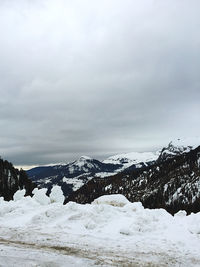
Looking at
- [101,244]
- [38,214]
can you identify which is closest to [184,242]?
[101,244]

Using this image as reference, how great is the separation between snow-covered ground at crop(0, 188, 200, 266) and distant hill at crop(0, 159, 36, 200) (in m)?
119

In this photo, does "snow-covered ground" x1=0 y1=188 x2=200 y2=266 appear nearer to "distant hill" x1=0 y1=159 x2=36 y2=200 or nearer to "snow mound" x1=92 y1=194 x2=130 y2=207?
"snow mound" x1=92 y1=194 x2=130 y2=207

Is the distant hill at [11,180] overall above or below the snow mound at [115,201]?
below

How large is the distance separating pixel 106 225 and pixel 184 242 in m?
5.78

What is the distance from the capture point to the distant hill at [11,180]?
13538 cm

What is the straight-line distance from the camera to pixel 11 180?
14038 centimetres

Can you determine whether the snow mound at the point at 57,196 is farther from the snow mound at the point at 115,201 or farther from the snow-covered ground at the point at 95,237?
the snow-covered ground at the point at 95,237

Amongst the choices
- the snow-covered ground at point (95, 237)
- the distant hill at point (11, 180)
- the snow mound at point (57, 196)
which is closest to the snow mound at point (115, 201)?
the snow mound at point (57, 196)

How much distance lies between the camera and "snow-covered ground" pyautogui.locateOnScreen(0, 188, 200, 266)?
12508mm

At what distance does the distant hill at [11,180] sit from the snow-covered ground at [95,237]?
119m

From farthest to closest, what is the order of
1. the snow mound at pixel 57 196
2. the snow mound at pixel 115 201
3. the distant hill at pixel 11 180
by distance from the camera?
the distant hill at pixel 11 180 < the snow mound at pixel 57 196 < the snow mound at pixel 115 201

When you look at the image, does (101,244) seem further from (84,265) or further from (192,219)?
(192,219)

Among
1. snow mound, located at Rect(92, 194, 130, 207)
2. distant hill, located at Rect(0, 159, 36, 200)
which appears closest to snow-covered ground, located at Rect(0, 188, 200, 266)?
snow mound, located at Rect(92, 194, 130, 207)

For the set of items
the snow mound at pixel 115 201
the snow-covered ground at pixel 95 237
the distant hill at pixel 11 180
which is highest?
the snow-covered ground at pixel 95 237
